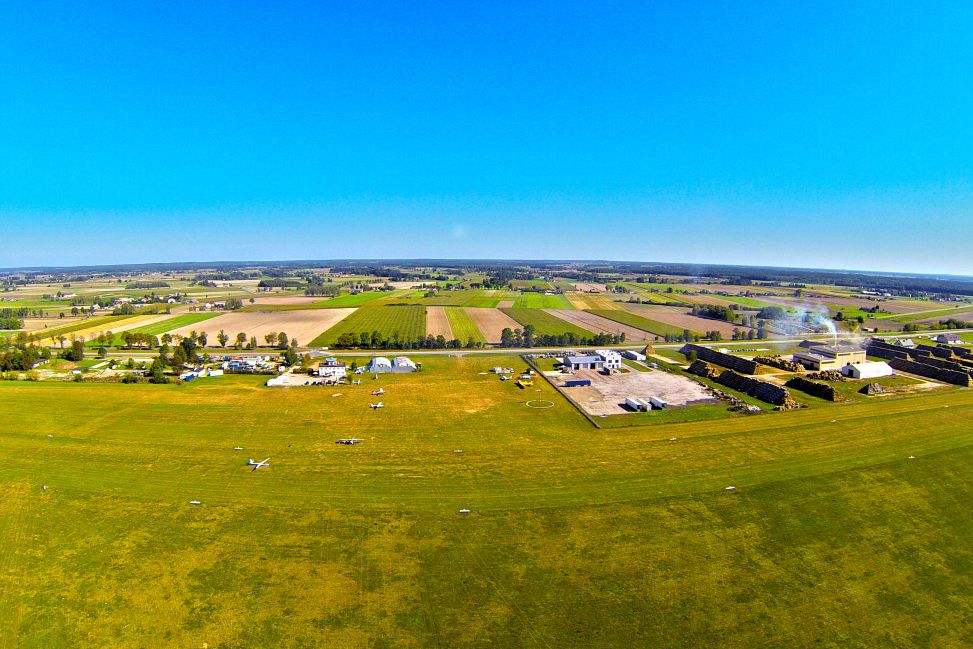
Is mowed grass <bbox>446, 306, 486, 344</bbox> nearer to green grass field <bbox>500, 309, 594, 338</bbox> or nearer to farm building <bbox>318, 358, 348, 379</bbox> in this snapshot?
green grass field <bbox>500, 309, 594, 338</bbox>

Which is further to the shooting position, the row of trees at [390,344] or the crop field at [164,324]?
the crop field at [164,324]

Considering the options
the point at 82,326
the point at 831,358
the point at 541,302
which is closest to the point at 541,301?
the point at 541,302

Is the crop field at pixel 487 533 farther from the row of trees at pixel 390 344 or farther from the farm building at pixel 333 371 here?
the row of trees at pixel 390 344

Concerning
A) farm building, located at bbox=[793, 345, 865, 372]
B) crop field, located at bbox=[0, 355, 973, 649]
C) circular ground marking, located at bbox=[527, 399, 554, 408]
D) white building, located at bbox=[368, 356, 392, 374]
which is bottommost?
crop field, located at bbox=[0, 355, 973, 649]

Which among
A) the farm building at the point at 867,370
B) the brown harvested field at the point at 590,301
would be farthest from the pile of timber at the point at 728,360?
the brown harvested field at the point at 590,301

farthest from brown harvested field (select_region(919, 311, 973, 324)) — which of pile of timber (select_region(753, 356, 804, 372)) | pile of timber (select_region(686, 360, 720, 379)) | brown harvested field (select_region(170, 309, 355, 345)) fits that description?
brown harvested field (select_region(170, 309, 355, 345))

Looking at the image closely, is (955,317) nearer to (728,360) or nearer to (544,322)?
(728,360)

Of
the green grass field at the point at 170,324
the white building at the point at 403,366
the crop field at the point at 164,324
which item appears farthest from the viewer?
the crop field at the point at 164,324
